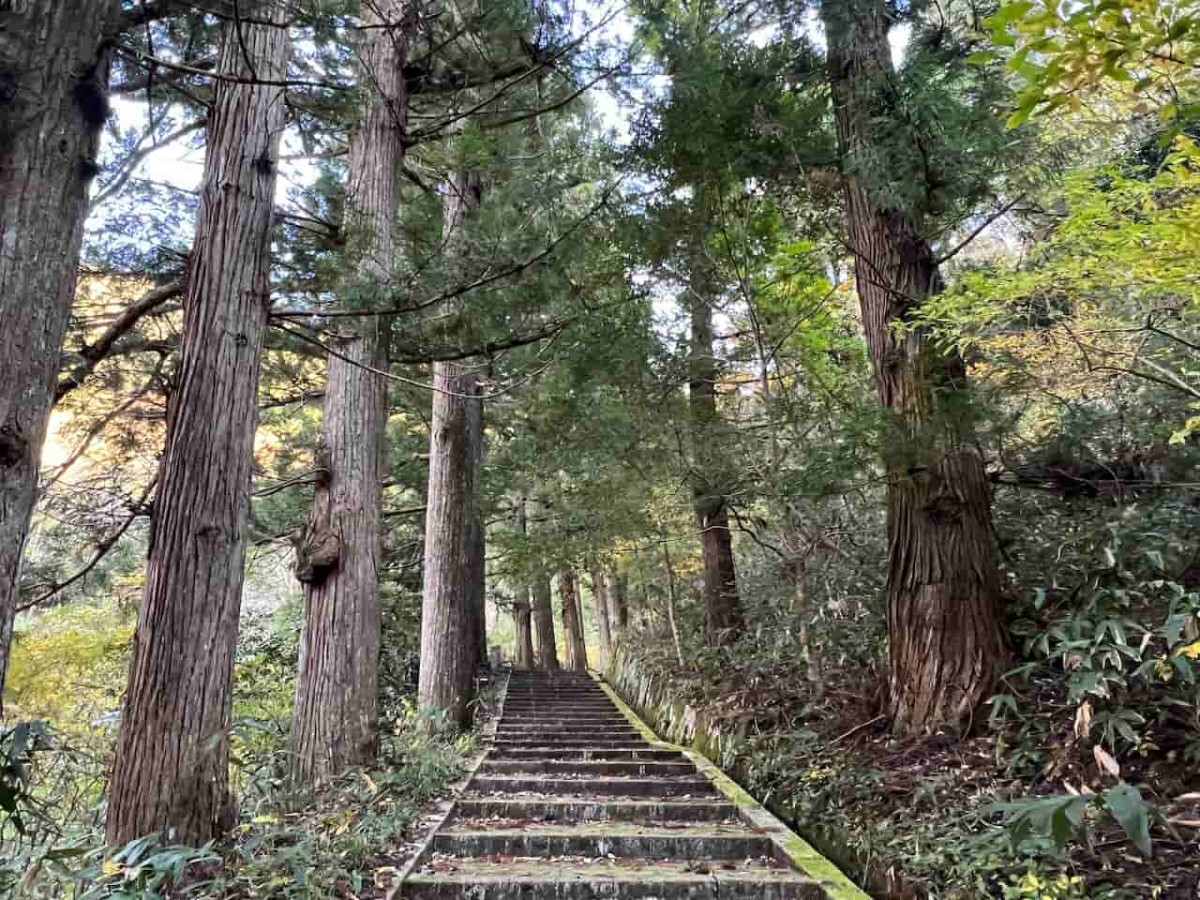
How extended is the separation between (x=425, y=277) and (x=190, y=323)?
4.63 feet

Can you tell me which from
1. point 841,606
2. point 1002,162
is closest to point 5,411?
point 841,606

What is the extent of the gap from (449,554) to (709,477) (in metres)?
3.33

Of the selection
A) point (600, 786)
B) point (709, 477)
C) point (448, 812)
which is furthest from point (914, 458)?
point (448, 812)

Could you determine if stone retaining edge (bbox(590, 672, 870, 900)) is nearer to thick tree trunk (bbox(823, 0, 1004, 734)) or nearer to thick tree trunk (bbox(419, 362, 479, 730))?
thick tree trunk (bbox(823, 0, 1004, 734))

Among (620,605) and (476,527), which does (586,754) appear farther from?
(620,605)

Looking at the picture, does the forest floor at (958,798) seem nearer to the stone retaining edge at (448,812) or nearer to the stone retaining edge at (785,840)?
the stone retaining edge at (785,840)

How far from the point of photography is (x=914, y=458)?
4797 mm

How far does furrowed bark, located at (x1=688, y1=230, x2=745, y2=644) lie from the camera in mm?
7363

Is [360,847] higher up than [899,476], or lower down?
lower down

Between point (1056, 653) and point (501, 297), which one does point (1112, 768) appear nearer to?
point (1056, 653)

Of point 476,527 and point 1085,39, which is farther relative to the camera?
point 476,527

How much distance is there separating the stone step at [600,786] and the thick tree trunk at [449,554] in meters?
2.31

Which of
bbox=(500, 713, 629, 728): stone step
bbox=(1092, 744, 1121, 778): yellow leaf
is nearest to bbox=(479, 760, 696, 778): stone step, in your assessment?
bbox=(500, 713, 629, 728): stone step

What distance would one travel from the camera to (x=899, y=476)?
16.1ft
